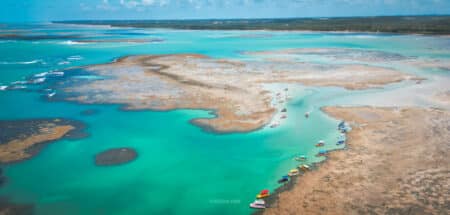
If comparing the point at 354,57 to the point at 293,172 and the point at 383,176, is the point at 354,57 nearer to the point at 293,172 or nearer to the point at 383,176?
the point at 383,176

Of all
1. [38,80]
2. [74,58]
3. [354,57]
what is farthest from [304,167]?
[74,58]

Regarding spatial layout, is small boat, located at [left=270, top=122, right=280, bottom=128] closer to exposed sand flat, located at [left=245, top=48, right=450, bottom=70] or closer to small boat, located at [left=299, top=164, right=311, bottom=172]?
small boat, located at [left=299, top=164, right=311, bottom=172]

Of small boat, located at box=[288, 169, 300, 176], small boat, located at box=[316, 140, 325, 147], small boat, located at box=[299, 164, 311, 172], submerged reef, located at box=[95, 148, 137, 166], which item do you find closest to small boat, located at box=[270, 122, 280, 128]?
small boat, located at box=[316, 140, 325, 147]

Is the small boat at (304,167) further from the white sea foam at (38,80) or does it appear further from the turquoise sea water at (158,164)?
the white sea foam at (38,80)

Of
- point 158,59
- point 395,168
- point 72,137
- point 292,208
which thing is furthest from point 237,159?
point 158,59

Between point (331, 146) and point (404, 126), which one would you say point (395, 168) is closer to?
point (331, 146)
